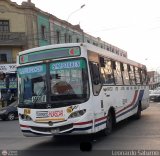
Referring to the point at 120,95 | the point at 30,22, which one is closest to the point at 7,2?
the point at 30,22

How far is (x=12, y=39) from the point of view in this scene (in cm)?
3994

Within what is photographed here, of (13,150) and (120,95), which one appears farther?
(120,95)

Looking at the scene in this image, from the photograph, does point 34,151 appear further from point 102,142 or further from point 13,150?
point 102,142

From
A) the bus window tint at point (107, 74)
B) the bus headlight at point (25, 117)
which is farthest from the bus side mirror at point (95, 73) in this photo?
the bus headlight at point (25, 117)

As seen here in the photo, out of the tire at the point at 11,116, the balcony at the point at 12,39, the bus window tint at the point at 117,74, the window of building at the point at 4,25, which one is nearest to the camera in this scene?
the bus window tint at the point at 117,74

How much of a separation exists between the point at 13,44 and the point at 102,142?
96.9 ft

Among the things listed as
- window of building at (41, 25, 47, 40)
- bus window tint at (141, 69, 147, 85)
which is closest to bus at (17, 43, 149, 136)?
bus window tint at (141, 69, 147, 85)

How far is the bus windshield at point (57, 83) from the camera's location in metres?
11.4

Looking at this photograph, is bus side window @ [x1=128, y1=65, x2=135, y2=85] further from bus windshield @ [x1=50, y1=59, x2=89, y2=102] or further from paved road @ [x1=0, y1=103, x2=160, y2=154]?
bus windshield @ [x1=50, y1=59, x2=89, y2=102]

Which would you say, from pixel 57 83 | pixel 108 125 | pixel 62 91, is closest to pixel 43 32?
pixel 108 125

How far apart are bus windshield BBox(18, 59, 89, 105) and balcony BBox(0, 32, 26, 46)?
28548 millimetres

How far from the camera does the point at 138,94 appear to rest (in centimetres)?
1909

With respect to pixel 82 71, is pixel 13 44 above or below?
above

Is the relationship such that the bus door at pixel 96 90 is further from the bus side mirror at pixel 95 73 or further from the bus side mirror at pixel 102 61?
the bus side mirror at pixel 102 61
